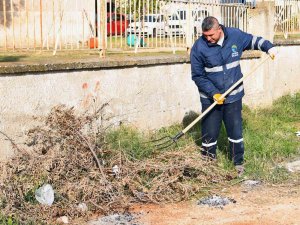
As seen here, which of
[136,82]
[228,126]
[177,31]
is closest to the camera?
[228,126]

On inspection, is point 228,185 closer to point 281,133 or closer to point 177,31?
point 281,133

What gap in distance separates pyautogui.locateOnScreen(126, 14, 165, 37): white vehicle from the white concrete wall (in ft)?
2.33

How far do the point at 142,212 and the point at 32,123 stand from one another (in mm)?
1833

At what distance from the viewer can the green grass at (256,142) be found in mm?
Answer: 7293

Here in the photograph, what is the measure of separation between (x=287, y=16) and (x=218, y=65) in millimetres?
6822

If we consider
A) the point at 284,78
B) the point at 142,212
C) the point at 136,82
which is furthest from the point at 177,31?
the point at 142,212

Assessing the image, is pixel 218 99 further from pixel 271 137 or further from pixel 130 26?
pixel 130 26

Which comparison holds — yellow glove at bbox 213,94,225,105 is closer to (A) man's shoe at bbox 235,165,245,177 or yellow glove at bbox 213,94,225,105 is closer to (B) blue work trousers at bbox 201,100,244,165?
(B) blue work trousers at bbox 201,100,244,165

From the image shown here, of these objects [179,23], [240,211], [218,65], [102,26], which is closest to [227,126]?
[218,65]

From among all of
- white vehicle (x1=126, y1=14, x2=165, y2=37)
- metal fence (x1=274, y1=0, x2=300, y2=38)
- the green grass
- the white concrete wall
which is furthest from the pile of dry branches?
metal fence (x1=274, y1=0, x2=300, y2=38)

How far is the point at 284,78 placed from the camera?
12672 millimetres

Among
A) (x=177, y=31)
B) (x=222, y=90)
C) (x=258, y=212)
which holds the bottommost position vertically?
(x=258, y=212)

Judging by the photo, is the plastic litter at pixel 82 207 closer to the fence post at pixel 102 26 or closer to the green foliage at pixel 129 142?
the green foliage at pixel 129 142

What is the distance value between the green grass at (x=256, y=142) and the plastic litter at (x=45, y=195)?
1.18 m
